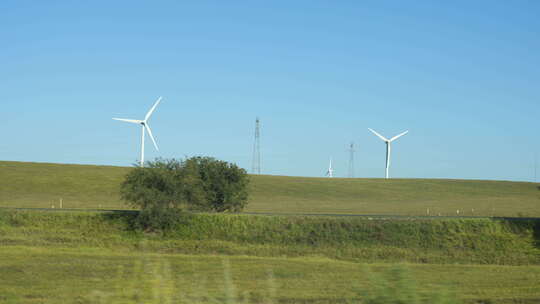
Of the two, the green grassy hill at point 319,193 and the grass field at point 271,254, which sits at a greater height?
the green grassy hill at point 319,193

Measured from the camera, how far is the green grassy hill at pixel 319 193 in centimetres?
8138

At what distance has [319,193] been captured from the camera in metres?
106

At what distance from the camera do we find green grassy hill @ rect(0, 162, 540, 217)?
81.4 meters

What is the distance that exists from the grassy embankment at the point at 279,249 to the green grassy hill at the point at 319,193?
2354 cm

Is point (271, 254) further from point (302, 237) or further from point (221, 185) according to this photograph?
point (221, 185)

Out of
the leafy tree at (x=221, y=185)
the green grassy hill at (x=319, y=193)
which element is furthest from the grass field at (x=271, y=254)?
the leafy tree at (x=221, y=185)

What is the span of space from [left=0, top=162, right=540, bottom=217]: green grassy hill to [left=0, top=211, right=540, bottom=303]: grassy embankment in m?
23.5

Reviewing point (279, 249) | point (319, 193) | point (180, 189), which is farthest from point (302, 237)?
point (319, 193)

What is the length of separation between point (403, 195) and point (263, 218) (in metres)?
62.7

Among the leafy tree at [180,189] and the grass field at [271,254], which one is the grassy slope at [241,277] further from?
the leafy tree at [180,189]

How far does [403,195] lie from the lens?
110 meters

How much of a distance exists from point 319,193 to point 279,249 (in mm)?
60059

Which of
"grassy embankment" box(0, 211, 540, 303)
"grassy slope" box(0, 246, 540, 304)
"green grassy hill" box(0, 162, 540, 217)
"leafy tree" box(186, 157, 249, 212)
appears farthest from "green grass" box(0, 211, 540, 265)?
"green grassy hill" box(0, 162, 540, 217)

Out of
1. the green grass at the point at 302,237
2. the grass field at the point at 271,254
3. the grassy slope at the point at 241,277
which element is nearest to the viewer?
the grass field at the point at 271,254
